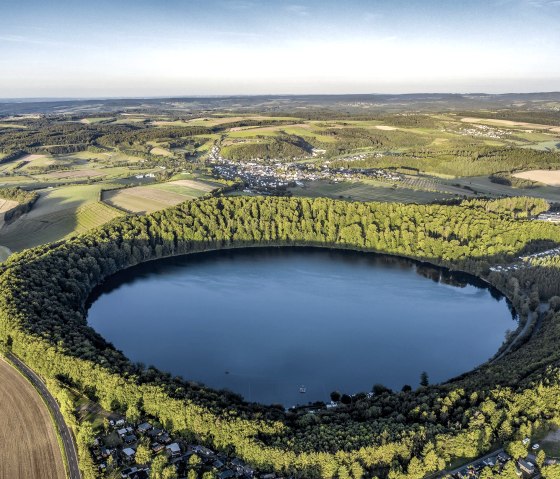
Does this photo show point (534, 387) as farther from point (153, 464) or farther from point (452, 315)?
point (153, 464)

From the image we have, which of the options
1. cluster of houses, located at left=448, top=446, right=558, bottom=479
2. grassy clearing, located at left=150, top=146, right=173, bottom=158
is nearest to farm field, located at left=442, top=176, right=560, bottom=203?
cluster of houses, located at left=448, top=446, right=558, bottom=479

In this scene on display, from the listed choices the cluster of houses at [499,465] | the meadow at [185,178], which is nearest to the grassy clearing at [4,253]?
the meadow at [185,178]

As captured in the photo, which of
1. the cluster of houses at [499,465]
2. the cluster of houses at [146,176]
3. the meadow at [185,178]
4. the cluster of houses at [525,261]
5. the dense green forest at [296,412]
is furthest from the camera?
the cluster of houses at [146,176]

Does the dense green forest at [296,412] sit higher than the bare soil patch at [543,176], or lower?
lower

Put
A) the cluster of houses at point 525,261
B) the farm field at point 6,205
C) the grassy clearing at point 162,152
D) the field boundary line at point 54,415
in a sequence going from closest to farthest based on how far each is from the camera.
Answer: the field boundary line at point 54,415 < the cluster of houses at point 525,261 < the farm field at point 6,205 < the grassy clearing at point 162,152

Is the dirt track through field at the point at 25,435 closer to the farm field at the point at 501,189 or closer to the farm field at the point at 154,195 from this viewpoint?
the farm field at the point at 154,195

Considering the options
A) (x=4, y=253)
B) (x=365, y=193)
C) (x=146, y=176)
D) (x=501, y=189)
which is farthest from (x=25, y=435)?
(x=501, y=189)
